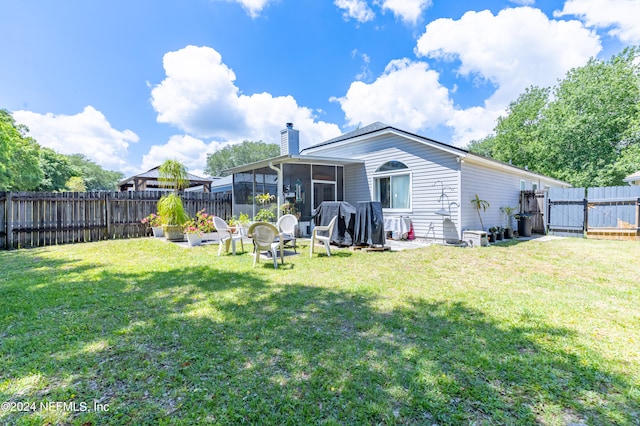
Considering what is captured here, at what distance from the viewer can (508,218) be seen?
11.2 meters

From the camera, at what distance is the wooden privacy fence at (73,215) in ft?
26.1

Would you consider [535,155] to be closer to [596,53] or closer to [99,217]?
[596,53]

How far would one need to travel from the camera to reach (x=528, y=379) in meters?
2.03

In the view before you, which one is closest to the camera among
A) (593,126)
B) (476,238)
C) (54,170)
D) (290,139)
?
(476,238)

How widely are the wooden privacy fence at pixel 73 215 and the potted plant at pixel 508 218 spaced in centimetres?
1162

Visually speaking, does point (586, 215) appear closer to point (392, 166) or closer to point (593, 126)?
point (392, 166)

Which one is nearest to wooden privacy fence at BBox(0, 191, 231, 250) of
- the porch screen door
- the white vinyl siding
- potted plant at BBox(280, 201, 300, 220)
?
potted plant at BBox(280, 201, 300, 220)

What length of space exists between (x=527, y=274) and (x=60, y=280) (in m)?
8.00

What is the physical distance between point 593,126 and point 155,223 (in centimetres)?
2838

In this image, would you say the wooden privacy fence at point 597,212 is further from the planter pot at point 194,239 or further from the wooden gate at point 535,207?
the planter pot at point 194,239

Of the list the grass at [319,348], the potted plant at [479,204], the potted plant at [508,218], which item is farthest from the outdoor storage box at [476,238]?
the grass at [319,348]

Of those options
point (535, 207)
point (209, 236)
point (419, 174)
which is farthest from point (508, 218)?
point (209, 236)

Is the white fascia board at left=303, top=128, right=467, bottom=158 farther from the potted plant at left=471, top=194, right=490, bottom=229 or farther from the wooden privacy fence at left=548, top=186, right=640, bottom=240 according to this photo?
the wooden privacy fence at left=548, top=186, right=640, bottom=240

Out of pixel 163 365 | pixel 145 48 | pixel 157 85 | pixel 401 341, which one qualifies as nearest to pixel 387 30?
pixel 145 48
